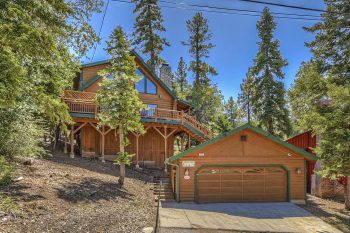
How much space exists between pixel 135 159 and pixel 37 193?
1258 cm

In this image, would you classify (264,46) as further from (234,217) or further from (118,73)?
(234,217)

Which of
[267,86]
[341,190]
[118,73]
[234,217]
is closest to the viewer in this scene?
[234,217]

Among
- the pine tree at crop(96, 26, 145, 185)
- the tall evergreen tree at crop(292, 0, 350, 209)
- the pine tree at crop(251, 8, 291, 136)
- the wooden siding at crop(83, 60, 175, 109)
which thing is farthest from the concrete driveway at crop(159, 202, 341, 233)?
the pine tree at crop(251, 8, 291, 136)

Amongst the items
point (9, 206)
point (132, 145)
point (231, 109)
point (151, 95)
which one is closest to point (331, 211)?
point (9, 206)

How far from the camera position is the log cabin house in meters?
19.8

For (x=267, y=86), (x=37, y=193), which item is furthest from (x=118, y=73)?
(x=267, y=86)

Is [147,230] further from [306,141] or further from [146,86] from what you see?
[146,86]

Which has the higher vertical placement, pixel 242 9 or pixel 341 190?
pixel 242 9

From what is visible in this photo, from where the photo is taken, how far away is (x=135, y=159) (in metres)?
22.7

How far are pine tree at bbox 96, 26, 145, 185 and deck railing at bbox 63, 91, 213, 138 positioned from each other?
2.59 meters

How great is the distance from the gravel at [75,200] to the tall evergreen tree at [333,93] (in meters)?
8.95

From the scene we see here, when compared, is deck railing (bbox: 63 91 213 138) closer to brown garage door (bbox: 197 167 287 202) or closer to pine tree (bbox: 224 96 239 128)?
brown garage door (bbox: 197 167 287 202)

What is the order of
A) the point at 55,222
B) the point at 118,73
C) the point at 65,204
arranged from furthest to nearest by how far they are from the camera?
the point at 118,73
the point at 65,204
the point at 55,222

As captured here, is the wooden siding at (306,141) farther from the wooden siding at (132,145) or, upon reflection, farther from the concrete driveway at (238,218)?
the wooden siding at (132,145)
